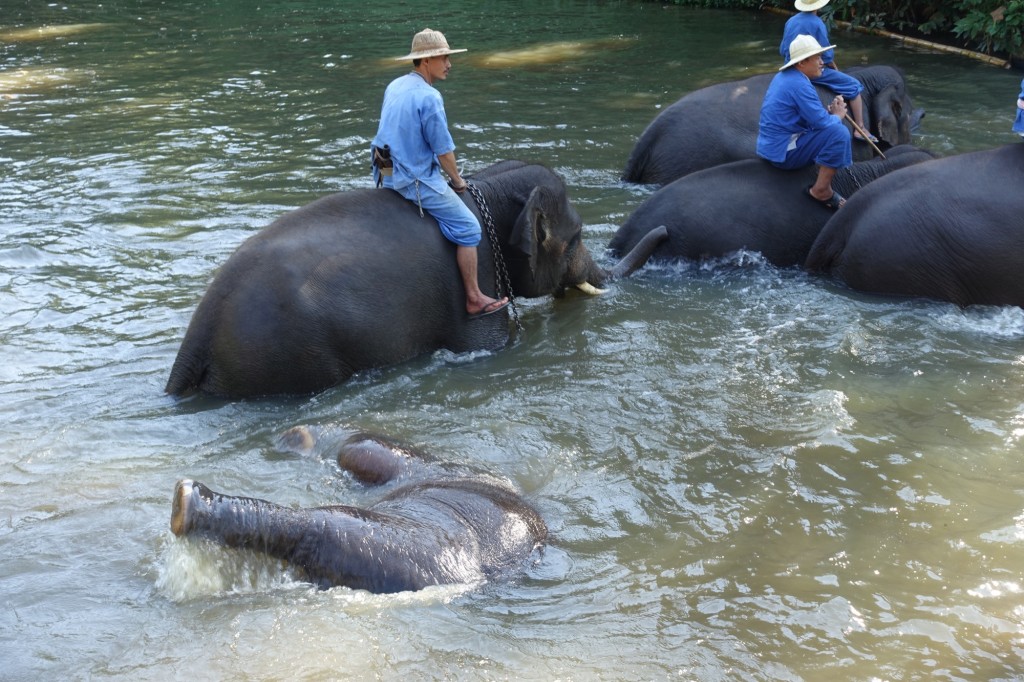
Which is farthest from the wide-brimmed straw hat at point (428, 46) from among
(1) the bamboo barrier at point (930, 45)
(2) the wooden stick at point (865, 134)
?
(1) the bamboo barrier at point (930, 45)

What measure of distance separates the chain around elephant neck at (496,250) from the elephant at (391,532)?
242 centimetres

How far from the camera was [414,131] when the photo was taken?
21.0ft

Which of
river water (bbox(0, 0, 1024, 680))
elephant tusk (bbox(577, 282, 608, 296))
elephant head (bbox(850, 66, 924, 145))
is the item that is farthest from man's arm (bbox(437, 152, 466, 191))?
elephant head (bbox(850, 66, 924, 145))

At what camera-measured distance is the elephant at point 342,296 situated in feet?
19.1

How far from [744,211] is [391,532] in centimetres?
475

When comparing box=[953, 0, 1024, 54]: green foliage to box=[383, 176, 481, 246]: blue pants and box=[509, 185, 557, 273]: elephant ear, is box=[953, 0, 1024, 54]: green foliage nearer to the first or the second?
box=[509, 185, 557, 273]: elephant ear

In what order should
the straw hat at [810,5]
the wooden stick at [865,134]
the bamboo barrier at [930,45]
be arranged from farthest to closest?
the bamboo barrier at [930,45], the straw hat at [810,5], the wooden stick at [865,134]

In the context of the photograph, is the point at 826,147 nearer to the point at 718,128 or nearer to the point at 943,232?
the point at 943,232

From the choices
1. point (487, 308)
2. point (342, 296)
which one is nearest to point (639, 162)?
point (487, 308)

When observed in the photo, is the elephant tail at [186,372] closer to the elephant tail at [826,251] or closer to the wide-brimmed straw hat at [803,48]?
the elephant tail at [826,251]

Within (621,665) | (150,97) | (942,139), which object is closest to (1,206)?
(150,97)

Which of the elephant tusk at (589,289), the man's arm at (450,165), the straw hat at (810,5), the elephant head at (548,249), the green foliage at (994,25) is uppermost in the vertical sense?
the straw hat at (810,5)

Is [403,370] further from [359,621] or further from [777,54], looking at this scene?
[777,54]

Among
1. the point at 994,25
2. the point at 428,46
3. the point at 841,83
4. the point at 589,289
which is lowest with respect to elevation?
the point at 589,289
